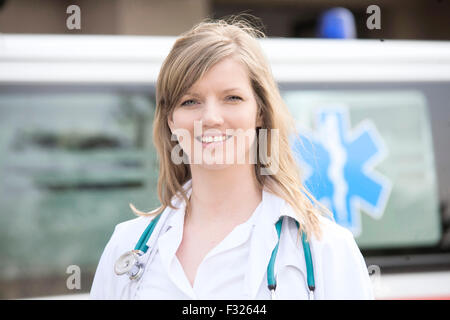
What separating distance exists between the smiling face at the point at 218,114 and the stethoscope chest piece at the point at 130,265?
36 cm

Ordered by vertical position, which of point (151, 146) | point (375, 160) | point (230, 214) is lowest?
point (230, 214)

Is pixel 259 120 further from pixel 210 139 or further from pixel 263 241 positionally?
pixel 263 241

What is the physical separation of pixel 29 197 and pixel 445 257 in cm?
264

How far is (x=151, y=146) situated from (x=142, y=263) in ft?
5.00

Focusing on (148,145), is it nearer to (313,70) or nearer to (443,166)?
(313,70)

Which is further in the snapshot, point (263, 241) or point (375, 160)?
point (375, 160)

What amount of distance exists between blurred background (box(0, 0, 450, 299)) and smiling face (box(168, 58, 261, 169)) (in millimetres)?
1326

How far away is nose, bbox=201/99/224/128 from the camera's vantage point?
52.9 inches

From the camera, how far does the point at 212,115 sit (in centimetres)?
134

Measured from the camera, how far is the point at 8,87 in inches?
Result: 110

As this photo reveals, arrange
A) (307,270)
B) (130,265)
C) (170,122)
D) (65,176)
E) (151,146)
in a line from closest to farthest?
(307,270)
(130,265)
(170,122)
(65,176)
(151,146)

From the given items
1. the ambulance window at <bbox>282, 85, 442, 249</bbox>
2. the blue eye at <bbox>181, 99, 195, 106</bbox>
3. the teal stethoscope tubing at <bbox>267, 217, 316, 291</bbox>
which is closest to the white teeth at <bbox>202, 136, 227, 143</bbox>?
the blue eye at <bbox>181, 99, 195, 106</bbox>

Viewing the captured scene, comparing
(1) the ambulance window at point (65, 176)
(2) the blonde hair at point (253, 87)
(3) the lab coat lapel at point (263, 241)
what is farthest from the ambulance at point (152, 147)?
(3) the lab coat lapel at point (263, 241)

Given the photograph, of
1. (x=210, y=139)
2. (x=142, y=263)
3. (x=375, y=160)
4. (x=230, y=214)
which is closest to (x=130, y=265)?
(x=142, y=263)
